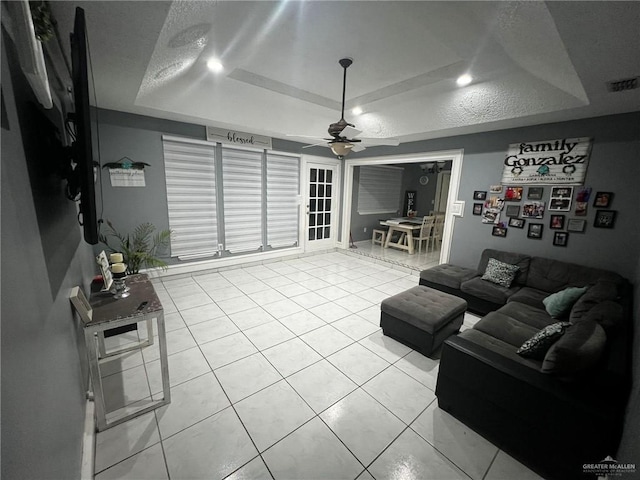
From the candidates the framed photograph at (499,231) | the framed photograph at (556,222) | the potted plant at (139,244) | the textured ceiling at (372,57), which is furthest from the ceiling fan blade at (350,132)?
the potted plant at (139,244)

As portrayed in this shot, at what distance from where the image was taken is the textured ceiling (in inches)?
62.0

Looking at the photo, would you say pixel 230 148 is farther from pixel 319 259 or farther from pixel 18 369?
pixel 18 369

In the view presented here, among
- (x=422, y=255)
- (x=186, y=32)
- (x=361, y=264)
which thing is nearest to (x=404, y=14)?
(x=186, y=32)

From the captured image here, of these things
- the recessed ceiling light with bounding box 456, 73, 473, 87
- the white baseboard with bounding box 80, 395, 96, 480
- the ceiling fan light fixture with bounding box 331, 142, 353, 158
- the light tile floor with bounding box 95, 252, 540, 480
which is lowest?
the light tile floor with bounding box 95, 252, 540, 480

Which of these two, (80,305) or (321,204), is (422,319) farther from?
(321,204)

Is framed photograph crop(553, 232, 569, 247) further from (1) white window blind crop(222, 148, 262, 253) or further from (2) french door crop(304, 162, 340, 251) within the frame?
(1) white window blind crop(222, 148, 262, 253)

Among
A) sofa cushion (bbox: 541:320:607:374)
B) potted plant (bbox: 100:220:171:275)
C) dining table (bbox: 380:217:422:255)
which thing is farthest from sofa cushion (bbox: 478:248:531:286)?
potted plant (bbox: 100:220:171:275)

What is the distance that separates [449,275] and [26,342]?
3951 mm

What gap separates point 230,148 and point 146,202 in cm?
162

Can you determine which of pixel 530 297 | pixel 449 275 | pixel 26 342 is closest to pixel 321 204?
pixel 449 275

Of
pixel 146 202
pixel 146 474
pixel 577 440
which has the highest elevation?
pixel 146 202

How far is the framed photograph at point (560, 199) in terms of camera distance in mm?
3211

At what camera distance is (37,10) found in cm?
100

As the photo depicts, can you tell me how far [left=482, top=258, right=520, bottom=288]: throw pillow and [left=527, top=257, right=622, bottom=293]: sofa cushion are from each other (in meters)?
0.21
